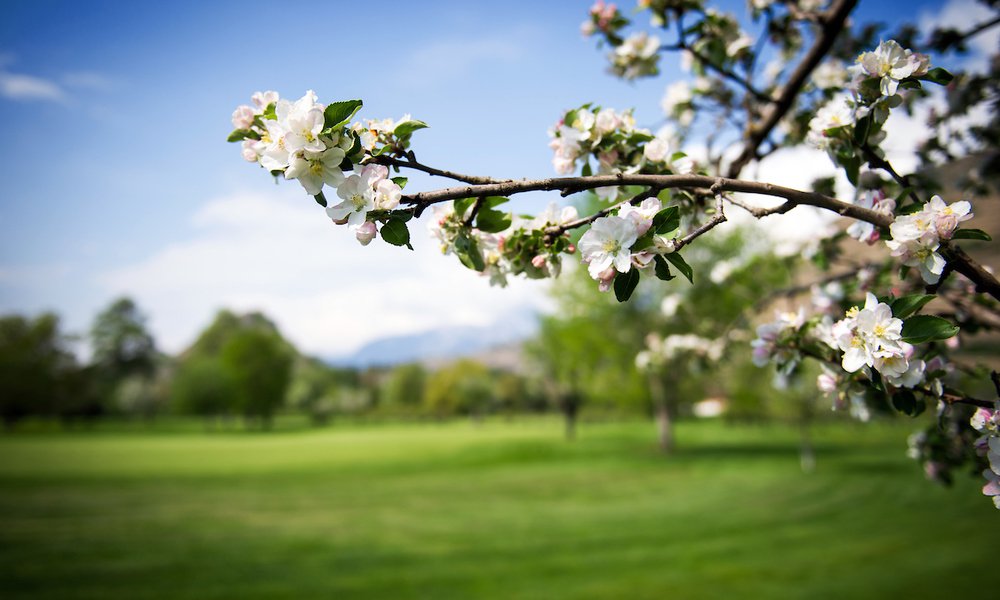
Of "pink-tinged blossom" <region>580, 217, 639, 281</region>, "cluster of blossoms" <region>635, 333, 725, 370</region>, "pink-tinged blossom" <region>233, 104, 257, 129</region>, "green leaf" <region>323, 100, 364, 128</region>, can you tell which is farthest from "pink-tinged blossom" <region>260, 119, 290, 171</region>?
"cluster of blossoms" <region>635, 333, 725, 370</region>

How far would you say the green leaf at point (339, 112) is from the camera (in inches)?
47.5

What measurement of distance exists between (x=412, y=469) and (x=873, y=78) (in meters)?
20.6

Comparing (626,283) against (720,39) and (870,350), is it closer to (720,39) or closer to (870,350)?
(870,350)

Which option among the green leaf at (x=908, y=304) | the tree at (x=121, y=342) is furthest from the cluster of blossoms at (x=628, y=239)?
the tree at (x=121, y=342)

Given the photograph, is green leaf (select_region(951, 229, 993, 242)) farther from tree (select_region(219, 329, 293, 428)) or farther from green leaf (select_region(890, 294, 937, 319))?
tree (select_region(219, 329, 293, 428))

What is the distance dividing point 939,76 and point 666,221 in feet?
3.05

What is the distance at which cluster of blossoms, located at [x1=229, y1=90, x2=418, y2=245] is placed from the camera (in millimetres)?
1208

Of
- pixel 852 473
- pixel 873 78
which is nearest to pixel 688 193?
pixel 873 78

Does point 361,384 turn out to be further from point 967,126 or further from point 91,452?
point 967,126

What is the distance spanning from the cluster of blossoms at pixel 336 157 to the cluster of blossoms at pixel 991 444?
5.11 feet

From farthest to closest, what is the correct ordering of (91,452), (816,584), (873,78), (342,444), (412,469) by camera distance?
(342,444), (91,452), (412,469), (816,584), (873,78)

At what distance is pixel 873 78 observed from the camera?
1528 millimetres

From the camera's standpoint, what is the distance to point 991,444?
1.33m

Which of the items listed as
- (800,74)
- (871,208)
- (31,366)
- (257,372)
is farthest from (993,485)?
(257,372)
